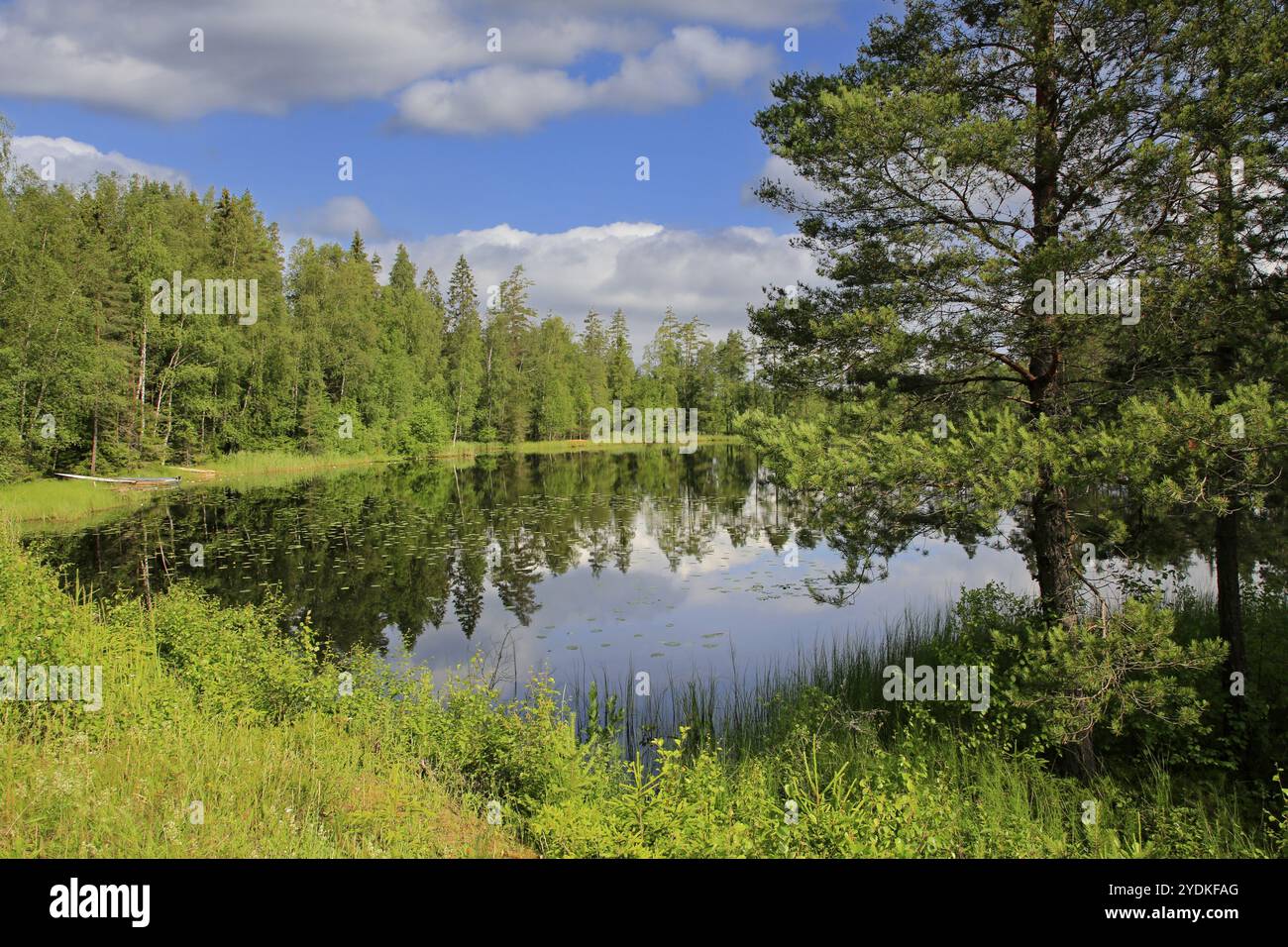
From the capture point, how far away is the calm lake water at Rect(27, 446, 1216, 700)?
13992 millimetres

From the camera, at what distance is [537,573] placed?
813 inches

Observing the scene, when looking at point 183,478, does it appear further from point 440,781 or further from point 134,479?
point 440,781

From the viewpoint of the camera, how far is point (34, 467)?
35.2 m

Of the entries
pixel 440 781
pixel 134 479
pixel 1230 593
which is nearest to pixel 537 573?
pixel 440 781

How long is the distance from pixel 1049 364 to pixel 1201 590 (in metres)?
10.5

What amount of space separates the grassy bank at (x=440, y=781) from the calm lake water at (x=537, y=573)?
2652mm

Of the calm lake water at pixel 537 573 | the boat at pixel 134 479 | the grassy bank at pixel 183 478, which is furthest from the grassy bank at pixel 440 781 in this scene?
the boat at pixel 134 479

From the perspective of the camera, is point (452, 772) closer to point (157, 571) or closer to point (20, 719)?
point (20, 719)

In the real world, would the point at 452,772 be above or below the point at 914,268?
below

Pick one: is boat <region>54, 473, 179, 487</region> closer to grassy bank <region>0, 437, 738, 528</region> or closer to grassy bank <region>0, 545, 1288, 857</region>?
grassy bank <region>0, 437, 738, 528</region>

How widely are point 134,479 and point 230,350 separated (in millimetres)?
11339

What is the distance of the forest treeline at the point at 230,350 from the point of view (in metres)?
32.4
